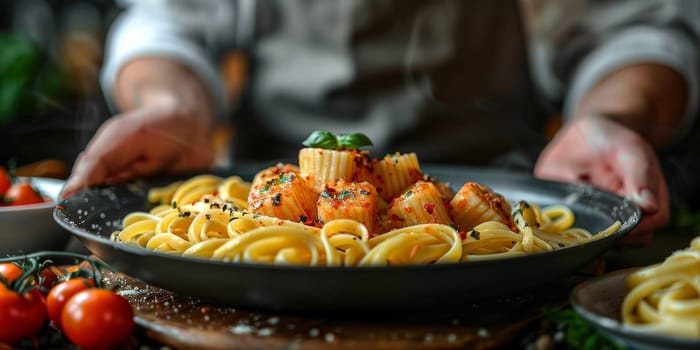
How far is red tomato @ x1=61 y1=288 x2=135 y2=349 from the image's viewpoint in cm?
143

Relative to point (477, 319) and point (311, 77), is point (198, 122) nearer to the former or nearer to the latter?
point (311, 77)

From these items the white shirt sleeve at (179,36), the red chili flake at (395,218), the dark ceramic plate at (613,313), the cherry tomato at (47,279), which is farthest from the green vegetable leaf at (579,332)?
the white shirt sleeve at (179,36)

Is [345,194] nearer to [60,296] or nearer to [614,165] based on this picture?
[60,296]

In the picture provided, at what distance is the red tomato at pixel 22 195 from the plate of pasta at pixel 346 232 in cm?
18

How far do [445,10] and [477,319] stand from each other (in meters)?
2.18

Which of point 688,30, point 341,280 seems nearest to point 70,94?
point 688,30

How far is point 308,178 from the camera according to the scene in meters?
2.08

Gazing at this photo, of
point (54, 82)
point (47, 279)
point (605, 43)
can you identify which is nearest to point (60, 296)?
point (47, 279)

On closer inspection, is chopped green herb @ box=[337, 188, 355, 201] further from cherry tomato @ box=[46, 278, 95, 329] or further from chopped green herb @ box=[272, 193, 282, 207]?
cherry tomato @ box=[46, 278, 95, 329]

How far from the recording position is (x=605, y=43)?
3.46 metres

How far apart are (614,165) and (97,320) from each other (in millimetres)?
1684

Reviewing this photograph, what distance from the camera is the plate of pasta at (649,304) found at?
1.26 meters

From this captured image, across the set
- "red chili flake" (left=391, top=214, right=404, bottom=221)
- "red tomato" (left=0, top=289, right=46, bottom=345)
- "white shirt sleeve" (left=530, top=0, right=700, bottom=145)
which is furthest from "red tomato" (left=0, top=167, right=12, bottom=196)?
"white shirt sleeve" (left=530, top=0, right=700, bottom=145)

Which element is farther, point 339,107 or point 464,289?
point 339,107
